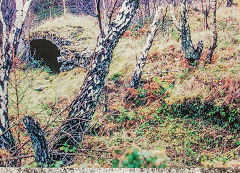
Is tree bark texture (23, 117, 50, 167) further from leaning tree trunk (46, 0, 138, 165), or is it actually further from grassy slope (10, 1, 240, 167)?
leaning tree trunk (46, 0, 138, 165)

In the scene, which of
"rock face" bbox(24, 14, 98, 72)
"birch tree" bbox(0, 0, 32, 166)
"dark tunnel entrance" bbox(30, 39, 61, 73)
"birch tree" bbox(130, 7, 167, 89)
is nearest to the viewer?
"birch tree" bbox(0, 0, 32, 166)

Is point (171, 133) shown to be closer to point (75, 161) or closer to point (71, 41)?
point (75, 161)

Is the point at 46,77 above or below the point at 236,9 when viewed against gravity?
below

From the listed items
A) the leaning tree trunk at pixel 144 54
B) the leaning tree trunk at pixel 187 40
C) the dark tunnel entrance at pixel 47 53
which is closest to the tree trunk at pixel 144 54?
the leaning tree trunk at pixel 144 54

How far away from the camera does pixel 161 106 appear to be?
15.7 feet

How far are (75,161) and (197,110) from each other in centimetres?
307

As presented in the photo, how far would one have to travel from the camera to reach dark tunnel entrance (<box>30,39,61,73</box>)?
8.96 metres

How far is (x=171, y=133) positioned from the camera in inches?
152

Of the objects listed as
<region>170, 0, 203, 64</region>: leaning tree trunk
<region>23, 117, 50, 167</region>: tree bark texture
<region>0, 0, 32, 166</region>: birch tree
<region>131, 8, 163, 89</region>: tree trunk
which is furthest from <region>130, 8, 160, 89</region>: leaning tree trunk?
<region>23, 117, 50, 167</region>: tree bark texture

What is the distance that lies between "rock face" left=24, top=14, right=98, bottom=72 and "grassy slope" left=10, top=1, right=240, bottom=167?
35.1 inches

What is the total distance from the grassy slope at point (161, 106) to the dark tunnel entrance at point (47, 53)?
39.9 inches

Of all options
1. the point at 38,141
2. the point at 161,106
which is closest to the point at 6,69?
the point at 38,141

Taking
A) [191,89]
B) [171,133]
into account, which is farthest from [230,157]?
[191,89]

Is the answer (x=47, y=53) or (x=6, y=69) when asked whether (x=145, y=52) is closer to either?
(x=6, y=69)
